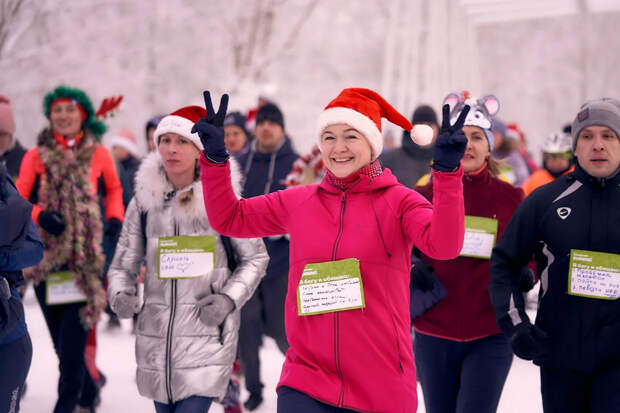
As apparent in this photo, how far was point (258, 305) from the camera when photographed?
546 cm

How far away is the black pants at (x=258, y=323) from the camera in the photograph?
5.27m

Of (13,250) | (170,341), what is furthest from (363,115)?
(13,250)

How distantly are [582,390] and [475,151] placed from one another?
128 centimetres

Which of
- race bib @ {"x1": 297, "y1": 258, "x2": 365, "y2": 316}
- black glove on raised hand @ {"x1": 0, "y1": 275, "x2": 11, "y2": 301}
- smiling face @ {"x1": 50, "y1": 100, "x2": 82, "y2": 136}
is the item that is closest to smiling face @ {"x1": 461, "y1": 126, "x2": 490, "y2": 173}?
race bib @ {"x1": 297, "y1": 258, "x2": 365, "y2": 316}

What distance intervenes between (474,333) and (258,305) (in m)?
2.39

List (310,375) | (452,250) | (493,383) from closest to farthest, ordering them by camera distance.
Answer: (452,250) → (310,375) → (493,383)

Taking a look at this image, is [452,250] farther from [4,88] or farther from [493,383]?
[4,88]

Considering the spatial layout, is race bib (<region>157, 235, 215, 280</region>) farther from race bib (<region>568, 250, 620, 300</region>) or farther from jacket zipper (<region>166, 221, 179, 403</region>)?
race bib (<region>568, 250, 620, 300</region>)

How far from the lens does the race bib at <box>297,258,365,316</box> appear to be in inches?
97.3

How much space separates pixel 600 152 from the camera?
286cm

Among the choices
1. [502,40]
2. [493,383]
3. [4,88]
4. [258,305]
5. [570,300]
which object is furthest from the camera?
[502,40]

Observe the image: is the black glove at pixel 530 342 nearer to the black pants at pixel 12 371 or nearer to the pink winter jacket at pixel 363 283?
the pink winter jacket at pixel 363 283

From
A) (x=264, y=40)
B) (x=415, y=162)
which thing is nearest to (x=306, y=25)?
(x=264, y=40)

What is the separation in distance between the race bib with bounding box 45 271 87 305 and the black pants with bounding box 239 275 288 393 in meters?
1.40
